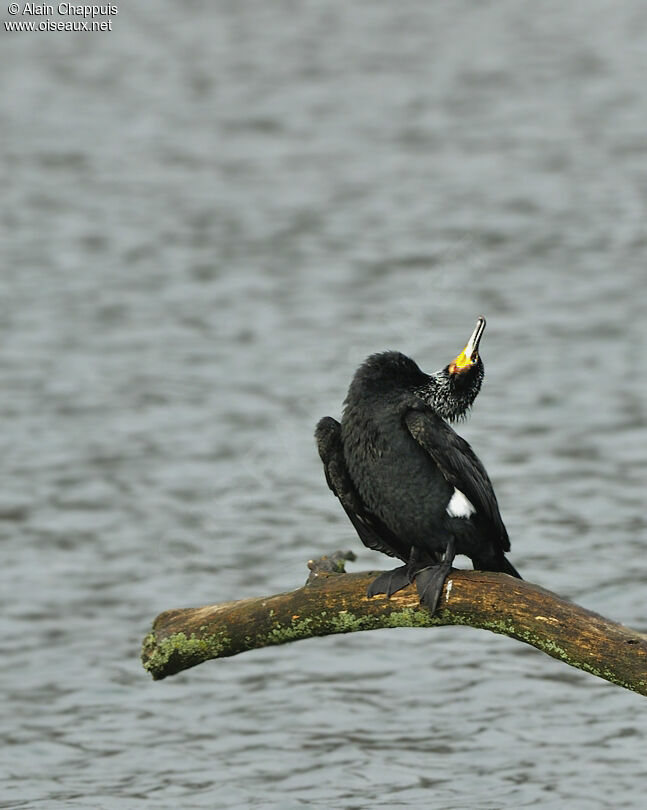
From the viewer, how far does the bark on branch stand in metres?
7.02

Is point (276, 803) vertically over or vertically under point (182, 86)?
under

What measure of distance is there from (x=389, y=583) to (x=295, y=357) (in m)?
9.30

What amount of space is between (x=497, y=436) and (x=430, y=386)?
6.47 m

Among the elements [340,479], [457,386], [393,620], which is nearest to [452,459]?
[457,386]

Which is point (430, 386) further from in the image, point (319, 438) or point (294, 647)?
point (294, 647)

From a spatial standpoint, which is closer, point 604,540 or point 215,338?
point 604,540

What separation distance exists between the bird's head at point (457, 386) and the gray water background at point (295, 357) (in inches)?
76.7

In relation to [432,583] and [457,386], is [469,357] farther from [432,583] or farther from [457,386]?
[432,583]

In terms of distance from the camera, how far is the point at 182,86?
26719 millimetres

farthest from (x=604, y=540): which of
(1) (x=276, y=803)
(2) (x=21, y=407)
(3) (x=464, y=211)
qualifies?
(3) (x=464, y=211)

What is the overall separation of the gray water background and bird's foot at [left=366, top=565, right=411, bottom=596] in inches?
64.5

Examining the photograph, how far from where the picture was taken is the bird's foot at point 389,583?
733 centimetres

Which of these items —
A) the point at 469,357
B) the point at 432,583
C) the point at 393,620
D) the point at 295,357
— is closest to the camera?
the point at 432,583

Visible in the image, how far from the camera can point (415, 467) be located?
7.69 meters
